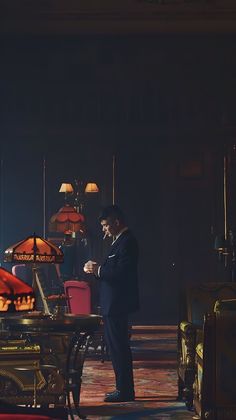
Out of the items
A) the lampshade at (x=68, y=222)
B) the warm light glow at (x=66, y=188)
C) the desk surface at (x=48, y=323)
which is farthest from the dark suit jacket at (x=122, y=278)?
the warm light glow at (x=66, y=188)

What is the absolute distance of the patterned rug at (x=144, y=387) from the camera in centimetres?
695

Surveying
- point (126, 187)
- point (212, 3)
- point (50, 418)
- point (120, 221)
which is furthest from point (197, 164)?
point (50, 418)

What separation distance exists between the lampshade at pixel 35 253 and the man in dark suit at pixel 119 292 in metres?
0.90

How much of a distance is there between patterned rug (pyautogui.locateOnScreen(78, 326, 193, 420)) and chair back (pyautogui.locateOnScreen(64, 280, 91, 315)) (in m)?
0.57

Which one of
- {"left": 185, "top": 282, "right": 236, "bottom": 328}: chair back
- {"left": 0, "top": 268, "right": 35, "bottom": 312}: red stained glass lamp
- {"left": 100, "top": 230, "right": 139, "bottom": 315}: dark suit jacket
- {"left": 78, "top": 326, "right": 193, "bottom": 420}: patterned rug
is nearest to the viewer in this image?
{"left": 0, "top": 268, "right": 35, "bottom": 312}: red stained glass lamp

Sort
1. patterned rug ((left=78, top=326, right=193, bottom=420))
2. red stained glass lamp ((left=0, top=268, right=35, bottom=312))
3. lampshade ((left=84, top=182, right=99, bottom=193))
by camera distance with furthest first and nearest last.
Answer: lampshade ((left=84, top=182, right=99, bottom=193)) → patterned rug ((left=78, top=326, right=193, bottom=420)) → red stained glass lamp ((left=0, top=268, right=35, bottom=312))

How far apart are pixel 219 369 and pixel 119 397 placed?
5.17 feet

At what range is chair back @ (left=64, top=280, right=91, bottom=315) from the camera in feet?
31.8

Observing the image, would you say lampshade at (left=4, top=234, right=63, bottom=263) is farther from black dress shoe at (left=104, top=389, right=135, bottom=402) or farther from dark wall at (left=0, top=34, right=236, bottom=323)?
dark wall at (left=0, top=34, right=236, bottom=323)

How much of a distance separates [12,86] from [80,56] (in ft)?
3.81

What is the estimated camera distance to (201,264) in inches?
579

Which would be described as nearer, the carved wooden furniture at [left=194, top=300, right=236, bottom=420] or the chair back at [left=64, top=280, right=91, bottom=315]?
the carved wooden furniture at [left=194, top=300, right=236, bottom=420]

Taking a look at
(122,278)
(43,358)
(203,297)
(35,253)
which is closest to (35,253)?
(35,253)

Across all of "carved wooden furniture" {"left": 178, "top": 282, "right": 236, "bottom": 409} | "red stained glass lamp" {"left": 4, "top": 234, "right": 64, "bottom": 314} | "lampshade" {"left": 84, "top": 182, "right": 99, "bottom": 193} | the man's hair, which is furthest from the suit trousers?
"lampshade" {"left": 84, "top": 182, "right": 99, "bottom": 193}
